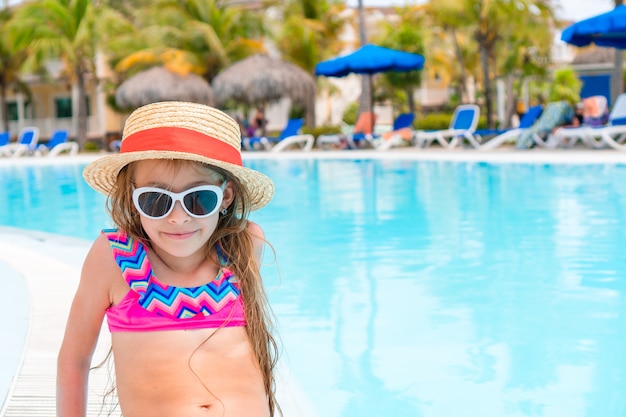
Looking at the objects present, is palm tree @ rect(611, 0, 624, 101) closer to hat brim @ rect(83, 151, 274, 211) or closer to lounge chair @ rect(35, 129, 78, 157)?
lounge chair @ rect(35, 129, 78, 157)

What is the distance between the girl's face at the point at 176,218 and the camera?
1.70 metres

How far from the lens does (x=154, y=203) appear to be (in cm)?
168

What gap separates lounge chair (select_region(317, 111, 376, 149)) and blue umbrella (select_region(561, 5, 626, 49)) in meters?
6.38

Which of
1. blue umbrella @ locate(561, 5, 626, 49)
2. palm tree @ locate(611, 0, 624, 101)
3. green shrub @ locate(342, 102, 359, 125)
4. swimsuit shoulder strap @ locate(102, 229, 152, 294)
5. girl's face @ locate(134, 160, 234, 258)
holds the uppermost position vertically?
blue umbrella @ locate(561, 5, 626, 49)

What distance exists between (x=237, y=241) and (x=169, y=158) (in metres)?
0.28

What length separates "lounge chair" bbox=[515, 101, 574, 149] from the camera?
727 inches

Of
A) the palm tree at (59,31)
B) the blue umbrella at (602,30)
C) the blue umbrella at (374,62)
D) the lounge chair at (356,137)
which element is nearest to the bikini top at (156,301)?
the blue umbrella at (602,30)

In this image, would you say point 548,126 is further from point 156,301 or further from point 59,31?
point 59,31

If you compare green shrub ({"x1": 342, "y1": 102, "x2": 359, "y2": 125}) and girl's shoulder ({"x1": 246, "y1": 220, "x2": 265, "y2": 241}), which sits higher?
green shrub ({"x1": 342, "y1": 102, "x2": 359, "y2": 125})

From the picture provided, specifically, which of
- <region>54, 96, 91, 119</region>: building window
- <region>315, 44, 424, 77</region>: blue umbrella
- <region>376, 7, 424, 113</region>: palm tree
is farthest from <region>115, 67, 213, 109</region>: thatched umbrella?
<region>54, 96, 91, 119</region>: building window

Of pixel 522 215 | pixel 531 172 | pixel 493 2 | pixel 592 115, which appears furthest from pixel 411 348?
pixel 493 2

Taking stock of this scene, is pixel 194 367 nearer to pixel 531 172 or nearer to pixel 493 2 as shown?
pixel 531 172

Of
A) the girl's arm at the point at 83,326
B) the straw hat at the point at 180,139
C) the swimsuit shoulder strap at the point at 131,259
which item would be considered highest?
the straw hat at the point at 180,139

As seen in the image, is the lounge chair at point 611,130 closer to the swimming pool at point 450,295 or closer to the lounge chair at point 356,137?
the swimming pool at point 450,295
